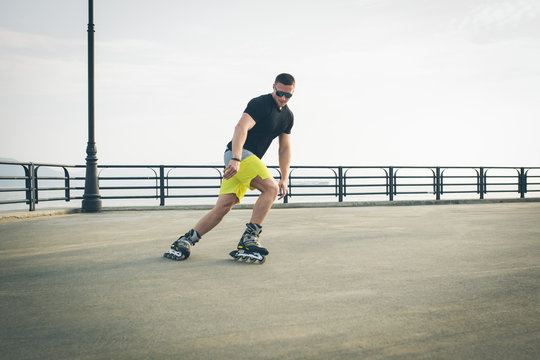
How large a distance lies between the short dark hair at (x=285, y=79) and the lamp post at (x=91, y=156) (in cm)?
862

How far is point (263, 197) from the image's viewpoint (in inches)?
180

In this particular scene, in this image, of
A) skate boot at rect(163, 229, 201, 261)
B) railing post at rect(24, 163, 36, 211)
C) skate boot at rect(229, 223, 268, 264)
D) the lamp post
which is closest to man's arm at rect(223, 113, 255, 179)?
skate boot at rect(229, 223, 268, 264)

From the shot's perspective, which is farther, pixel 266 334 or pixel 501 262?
pixel 501 262

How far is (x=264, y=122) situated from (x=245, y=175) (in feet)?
1.79

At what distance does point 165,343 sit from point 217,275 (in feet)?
5.40

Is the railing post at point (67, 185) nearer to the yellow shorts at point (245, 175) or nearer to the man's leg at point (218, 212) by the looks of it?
the man's leg at point (218, 212)

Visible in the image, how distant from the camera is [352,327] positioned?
8.25 ft

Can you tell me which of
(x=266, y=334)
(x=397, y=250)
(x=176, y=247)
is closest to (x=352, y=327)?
(x=266, y=334)

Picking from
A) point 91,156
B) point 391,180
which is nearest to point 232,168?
point 91,156

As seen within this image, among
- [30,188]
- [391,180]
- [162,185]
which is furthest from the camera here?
[391,180]

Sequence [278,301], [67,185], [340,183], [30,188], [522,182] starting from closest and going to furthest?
[278,301]
[30,188]
[67,185]
[340,183]
[522,182]

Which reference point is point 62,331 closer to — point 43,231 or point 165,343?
point 165,343

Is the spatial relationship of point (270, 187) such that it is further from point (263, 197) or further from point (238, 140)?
point (238, 140)

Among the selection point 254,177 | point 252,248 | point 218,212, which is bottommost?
point 252,248
